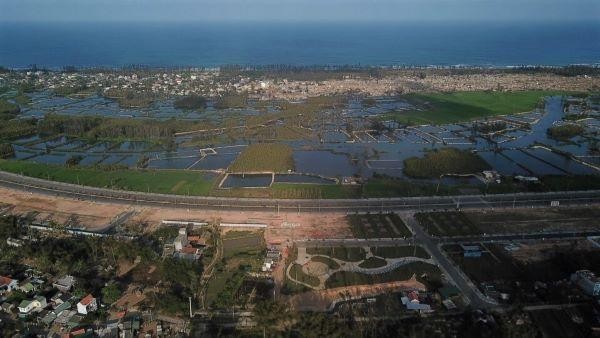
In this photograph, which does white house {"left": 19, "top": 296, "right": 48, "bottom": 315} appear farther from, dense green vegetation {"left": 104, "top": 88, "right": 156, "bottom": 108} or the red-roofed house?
dense green vegetation {"left": 104, "top": 88, "right": 156, "bottom": 108}

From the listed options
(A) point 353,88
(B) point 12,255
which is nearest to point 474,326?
(B) point 12,255

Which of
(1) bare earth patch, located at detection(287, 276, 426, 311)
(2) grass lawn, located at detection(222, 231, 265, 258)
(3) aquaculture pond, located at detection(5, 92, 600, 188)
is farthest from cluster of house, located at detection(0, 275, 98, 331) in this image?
(3) aquaculture pond, located at detection(5, 92, 600, 188)

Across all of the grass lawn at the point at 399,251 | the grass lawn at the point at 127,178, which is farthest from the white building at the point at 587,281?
the grass lawn at the point at 127,178

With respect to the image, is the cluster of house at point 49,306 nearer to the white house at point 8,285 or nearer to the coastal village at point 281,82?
the white house at point 8,285

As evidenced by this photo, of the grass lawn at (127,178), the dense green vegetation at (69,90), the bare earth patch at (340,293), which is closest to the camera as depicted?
the bare earth patch at (340,293)

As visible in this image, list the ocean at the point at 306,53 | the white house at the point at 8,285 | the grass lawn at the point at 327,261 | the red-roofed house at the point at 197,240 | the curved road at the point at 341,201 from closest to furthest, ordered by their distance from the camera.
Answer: the white house at the point at 8,285 < the grass lawn at the point at 327,261 < the red-roofed house at the point at 197,240 < the curved road at the point at 341,201 < the ocean at the point at 306,53

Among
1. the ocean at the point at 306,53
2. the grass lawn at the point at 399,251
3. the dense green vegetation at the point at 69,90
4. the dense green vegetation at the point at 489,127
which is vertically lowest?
the grass lawn at the point at 399,251
